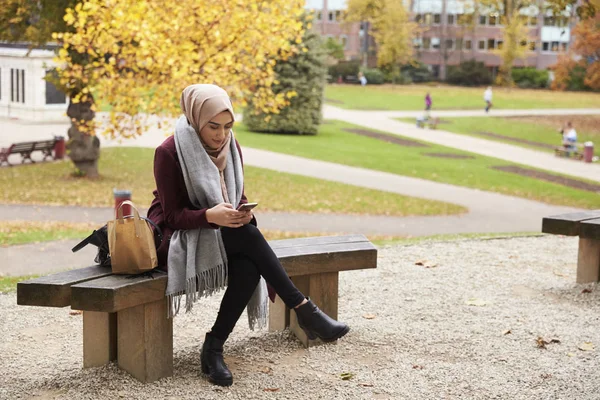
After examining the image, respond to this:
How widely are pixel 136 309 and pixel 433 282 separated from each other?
3282mm

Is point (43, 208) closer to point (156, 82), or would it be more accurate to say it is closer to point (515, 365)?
point (156, 82)

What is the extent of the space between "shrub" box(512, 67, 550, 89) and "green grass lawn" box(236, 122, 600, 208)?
37750mm

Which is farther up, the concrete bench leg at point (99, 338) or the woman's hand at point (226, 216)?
the woman's hand at point (226, 216)

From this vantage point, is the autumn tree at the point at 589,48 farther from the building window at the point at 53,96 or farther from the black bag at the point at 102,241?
the black bag at the point at 102,241

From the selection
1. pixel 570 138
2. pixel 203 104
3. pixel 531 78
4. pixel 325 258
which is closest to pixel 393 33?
pixel 531 78

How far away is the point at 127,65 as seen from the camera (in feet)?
45.1

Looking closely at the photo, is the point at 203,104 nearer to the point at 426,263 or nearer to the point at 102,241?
the point at 102,241

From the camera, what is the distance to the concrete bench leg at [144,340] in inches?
176

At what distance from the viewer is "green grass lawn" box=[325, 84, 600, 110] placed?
4725 centimetres

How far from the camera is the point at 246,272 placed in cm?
459

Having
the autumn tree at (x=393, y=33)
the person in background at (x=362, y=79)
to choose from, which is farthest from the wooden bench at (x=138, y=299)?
the autumn tree at (x=393, y=33)

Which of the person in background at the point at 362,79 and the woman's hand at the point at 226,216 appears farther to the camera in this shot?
the person in background at the point at 362,79

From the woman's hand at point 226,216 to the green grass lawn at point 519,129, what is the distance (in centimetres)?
2731

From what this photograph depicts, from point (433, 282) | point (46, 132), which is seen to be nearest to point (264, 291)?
point (433, 282)
